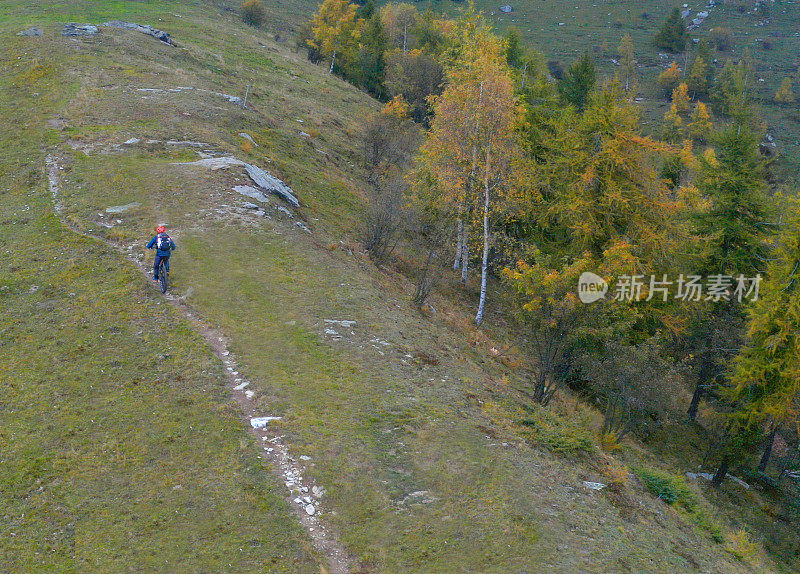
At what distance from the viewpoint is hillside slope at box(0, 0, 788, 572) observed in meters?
10.2

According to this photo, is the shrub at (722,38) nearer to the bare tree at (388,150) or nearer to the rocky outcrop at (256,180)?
the bare tree at (388,150)

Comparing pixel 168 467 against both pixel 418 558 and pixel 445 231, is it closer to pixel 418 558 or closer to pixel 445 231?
pixel 418 558

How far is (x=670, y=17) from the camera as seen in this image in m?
139

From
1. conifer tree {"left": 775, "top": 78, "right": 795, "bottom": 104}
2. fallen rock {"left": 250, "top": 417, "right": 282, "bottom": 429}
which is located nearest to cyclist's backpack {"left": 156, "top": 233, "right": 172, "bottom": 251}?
fallen rock {"left": 250, "top": 417, "right": 282, "bottom": 429}

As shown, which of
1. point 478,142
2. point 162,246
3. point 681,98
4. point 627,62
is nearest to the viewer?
point 162,246

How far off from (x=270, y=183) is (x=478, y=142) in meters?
10.6

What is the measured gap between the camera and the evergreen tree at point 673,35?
450 ft

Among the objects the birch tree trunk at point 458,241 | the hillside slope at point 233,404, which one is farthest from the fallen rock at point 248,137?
the birch tree trunk at point 458,241

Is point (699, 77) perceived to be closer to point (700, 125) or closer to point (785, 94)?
point (785, 94)

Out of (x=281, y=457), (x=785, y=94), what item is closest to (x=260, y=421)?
(x=281, y=457)

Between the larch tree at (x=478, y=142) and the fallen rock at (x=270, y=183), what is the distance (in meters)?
7.66

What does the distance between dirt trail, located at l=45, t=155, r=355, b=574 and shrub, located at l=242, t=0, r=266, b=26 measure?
73.1 meters

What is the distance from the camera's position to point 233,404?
1319 cm
